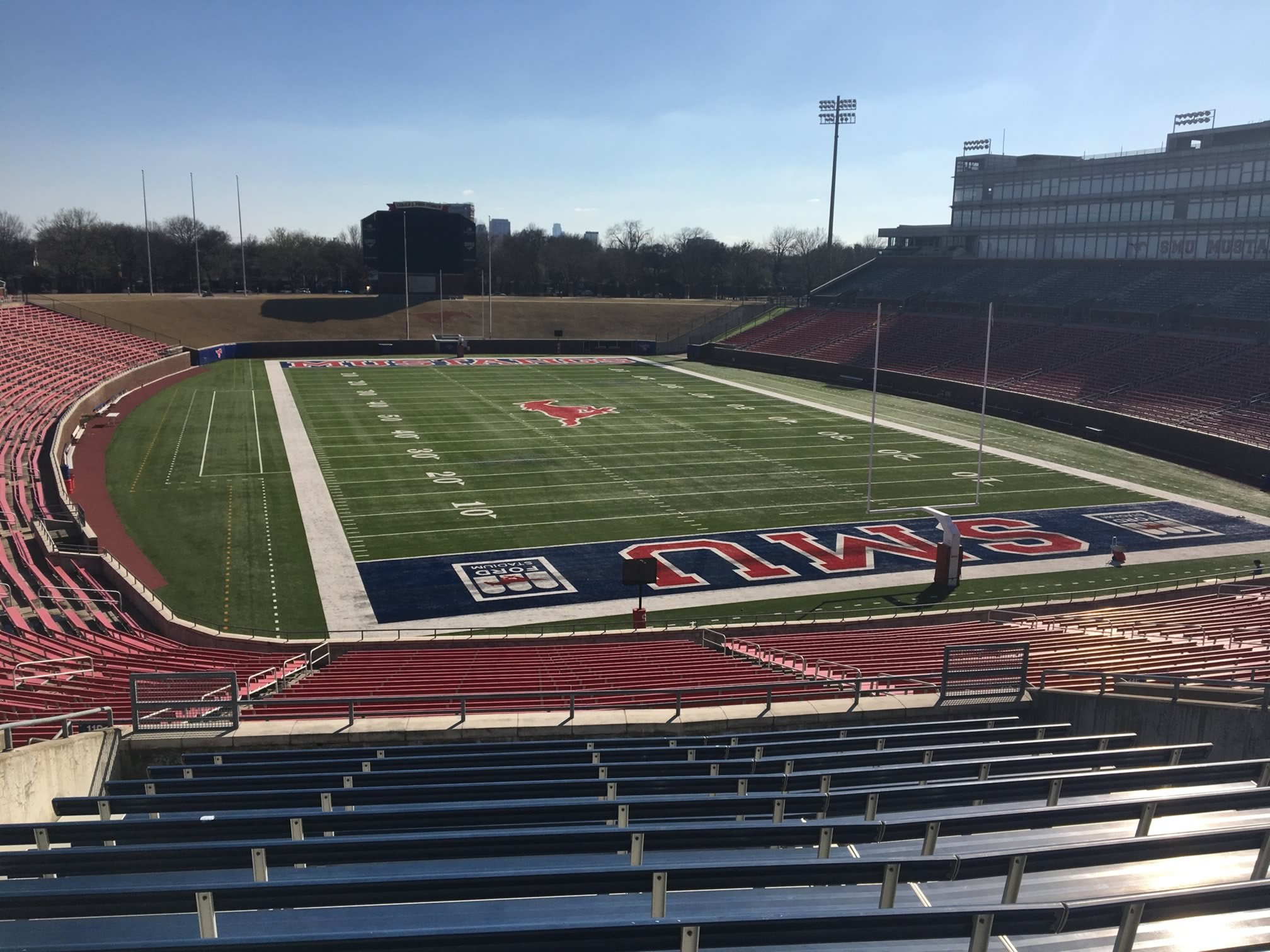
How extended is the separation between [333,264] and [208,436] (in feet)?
231

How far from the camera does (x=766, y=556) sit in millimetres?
24688

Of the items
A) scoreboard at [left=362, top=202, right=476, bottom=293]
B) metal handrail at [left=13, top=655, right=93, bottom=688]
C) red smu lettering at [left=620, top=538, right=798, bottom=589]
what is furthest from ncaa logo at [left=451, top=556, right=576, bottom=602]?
→ scoreboard at [left=362, top=202, right=476, bottom=293]

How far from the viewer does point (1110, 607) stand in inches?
810

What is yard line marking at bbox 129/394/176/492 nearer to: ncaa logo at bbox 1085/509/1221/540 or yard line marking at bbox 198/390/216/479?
yard line marking at bbox 198/390/216/479

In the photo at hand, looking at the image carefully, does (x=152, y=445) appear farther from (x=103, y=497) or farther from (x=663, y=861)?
(x=663, y=861)

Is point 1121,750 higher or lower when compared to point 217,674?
higher

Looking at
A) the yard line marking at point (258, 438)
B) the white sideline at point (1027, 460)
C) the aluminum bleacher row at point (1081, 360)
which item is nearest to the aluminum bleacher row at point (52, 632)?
the yard line marking at point (258, 438)

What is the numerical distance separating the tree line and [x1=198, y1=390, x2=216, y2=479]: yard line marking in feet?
139

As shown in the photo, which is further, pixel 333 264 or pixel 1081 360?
pixel 333 264

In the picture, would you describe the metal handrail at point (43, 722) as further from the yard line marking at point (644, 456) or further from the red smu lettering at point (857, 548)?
the yard line marking at point (644, 456)

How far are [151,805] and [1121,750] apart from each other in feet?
21.7

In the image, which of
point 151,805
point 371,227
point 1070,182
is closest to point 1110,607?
point 151,805

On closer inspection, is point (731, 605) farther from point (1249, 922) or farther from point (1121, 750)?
point (1249, 922)

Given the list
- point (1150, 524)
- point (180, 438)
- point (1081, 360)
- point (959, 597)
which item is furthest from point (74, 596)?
point (1081, 360)
